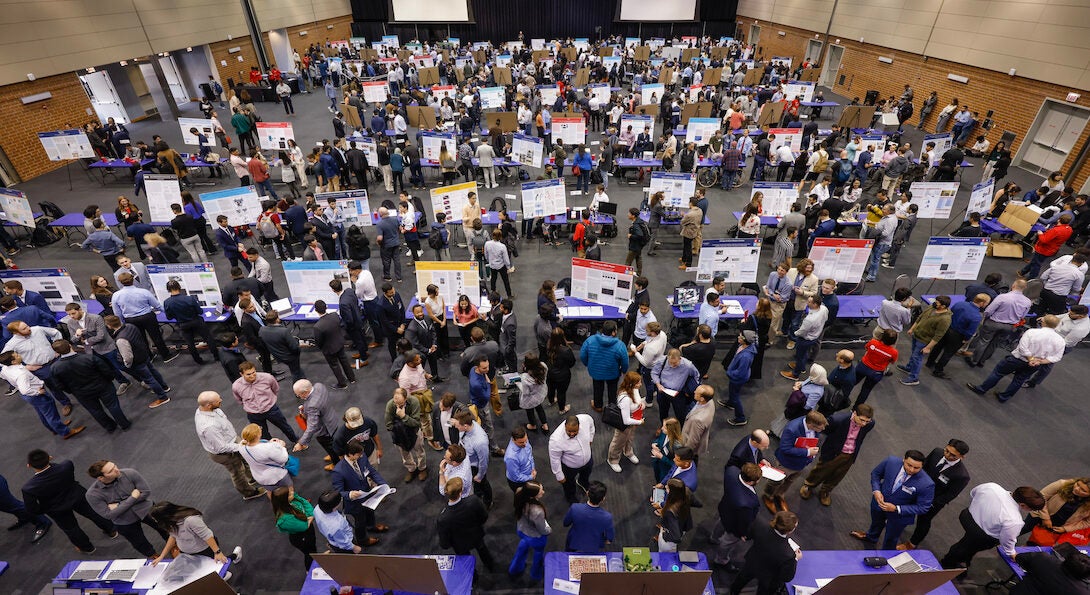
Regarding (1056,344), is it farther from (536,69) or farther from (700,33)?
(700,33)

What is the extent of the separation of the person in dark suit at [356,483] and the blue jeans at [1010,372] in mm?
9346

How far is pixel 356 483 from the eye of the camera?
5.38 m

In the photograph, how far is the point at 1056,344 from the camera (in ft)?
23.8

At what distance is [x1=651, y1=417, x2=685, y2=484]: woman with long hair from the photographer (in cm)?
565

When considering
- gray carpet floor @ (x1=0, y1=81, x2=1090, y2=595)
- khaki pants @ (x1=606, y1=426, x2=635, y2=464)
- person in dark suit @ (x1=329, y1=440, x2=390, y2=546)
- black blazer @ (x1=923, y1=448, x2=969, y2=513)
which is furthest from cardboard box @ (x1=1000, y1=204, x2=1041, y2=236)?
person in dark suit @ (x1=329, y1=440, x2=390, y2=546)

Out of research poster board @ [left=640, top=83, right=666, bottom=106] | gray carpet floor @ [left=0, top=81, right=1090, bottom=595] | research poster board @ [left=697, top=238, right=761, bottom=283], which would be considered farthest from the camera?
research poster board @ [left=640, top=83, right=666, bottom=106]

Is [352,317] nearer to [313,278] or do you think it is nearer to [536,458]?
[313,278]

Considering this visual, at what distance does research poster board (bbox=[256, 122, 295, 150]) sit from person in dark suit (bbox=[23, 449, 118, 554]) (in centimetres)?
1304

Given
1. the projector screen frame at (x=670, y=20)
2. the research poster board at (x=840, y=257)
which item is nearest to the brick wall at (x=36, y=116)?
the research poster board at (x=840, y=257)

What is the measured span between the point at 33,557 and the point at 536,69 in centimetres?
2748

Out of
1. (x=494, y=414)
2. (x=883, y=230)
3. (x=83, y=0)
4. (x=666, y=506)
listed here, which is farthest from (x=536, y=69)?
(x=666, y=506)

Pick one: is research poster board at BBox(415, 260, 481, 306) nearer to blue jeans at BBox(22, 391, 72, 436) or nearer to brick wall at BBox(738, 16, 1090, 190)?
blue jeans at BBox(22, 391, 72, 436)

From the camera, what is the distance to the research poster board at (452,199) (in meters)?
11.3

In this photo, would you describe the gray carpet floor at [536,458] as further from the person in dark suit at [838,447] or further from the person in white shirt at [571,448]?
the person in white shirt at [571,448]
